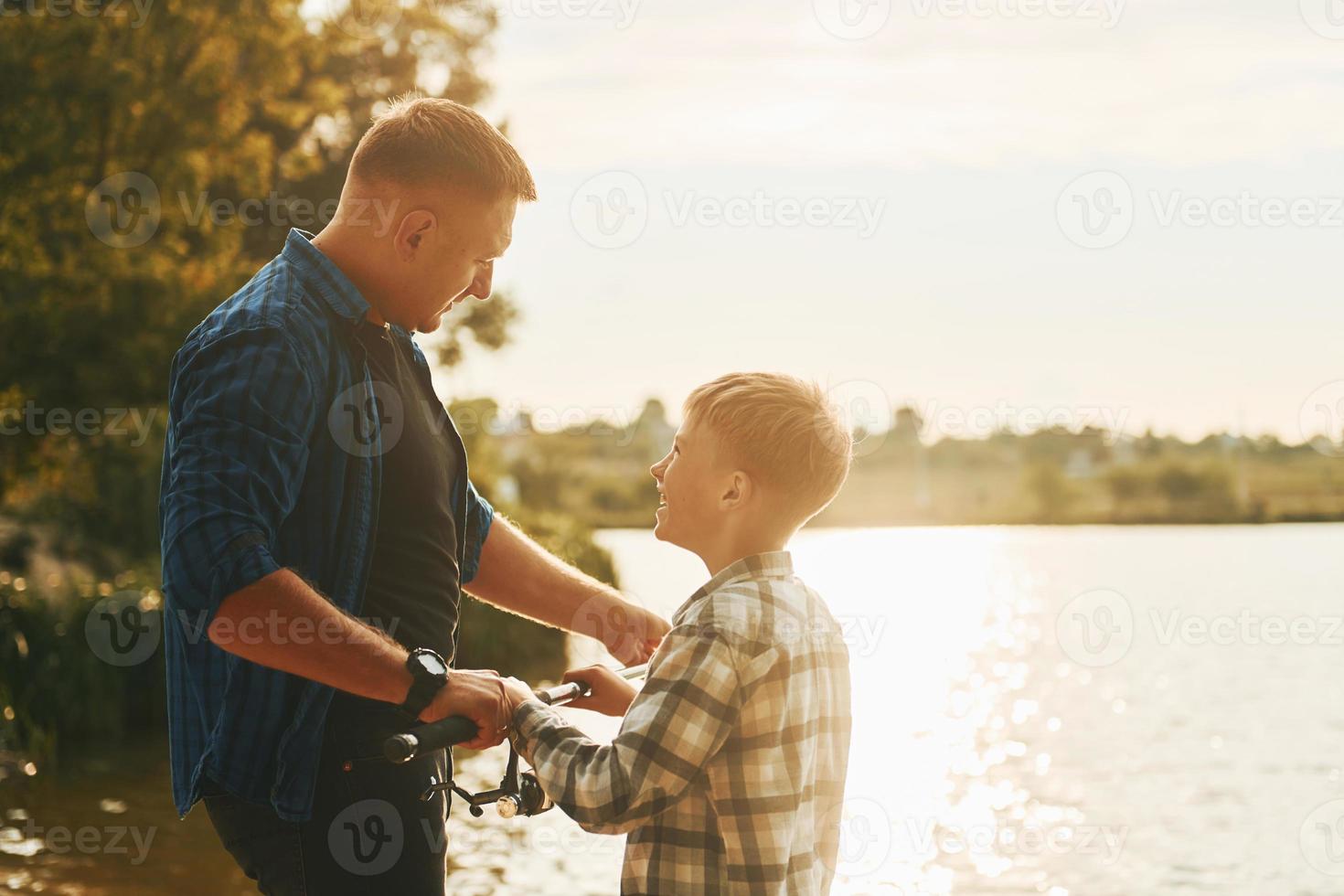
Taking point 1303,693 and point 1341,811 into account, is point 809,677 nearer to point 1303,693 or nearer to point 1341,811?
point 1341,811

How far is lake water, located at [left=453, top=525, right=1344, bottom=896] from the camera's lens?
10.8 meters

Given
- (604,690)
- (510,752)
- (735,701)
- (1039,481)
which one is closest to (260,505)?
(510,752)

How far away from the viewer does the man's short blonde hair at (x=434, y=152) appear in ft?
8.10

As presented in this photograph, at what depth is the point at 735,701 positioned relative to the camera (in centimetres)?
207

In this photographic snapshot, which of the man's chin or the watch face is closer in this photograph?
the watch face

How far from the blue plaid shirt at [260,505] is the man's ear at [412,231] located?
Result: 150 mm

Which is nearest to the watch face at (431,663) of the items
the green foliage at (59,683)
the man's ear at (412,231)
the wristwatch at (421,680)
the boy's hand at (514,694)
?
the wristwatch at (421,680)

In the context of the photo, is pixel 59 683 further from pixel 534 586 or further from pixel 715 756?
pixel 715 756

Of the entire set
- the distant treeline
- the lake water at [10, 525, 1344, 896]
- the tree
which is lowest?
the lake water at [10, 525, 1344, 896]

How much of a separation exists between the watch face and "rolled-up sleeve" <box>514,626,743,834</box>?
0.25 meters

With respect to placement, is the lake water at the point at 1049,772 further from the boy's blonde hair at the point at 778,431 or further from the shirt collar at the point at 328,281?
the boy's blonde hair at the point at 778,431

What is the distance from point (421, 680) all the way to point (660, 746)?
426 millimetres

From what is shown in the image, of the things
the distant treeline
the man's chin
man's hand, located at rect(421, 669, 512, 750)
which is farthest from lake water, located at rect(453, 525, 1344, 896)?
the distant treeline

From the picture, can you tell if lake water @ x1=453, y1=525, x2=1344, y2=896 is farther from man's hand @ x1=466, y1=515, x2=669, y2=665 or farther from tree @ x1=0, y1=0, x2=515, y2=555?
man's hand @ x1=466, y1=515, x2=669, y2=665
